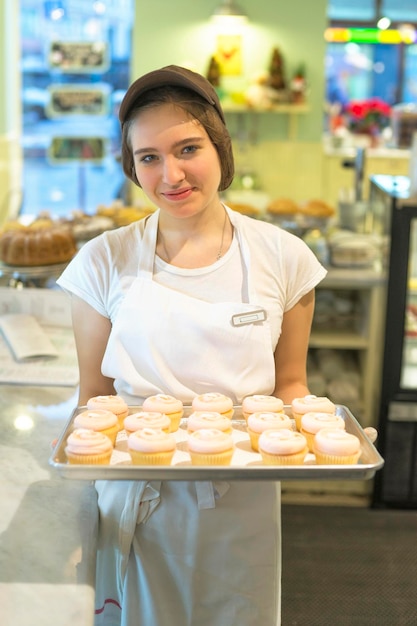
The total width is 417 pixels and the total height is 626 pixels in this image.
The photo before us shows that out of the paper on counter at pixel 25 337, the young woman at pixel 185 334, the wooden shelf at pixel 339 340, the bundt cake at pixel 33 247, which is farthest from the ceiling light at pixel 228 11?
the young woman at pixel 185 334

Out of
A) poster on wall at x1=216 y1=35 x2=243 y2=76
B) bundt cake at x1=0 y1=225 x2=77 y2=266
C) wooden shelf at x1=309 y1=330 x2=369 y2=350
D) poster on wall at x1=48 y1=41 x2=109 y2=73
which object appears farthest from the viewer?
poster on wall at x1=48 y1=41 x2=109 y2=73

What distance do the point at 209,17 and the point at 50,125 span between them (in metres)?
1.85

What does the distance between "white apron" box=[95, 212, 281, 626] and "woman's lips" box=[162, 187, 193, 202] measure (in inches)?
6.8

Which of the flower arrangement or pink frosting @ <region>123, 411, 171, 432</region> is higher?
the flower arrangement

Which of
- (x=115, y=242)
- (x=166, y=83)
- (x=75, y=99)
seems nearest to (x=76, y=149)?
(x=75, y=99)

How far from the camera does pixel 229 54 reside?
291 inches

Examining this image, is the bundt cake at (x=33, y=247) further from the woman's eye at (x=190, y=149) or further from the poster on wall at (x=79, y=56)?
the poster on wall at (x=79, y=56)

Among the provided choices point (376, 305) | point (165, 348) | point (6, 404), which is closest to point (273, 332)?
point (165, 348)

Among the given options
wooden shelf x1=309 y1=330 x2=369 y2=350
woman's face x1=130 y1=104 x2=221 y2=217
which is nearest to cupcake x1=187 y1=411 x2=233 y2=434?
woman's face x1=130 y1=104 x2=221 y2=217

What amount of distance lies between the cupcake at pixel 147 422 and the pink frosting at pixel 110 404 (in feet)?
0.12

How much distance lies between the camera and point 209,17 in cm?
737

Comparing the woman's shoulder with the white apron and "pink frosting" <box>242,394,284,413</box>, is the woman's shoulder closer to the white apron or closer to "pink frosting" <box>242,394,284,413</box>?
the white apron

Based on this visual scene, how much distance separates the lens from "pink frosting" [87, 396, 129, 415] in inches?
61.9

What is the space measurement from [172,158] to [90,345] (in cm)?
44
